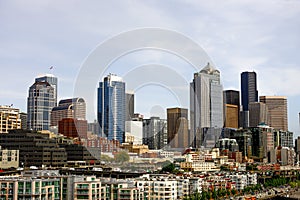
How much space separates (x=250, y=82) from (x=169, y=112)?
3322 cm

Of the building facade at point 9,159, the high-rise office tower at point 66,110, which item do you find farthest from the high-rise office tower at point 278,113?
the building facade at point 9,159

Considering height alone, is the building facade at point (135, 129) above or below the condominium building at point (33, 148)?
above

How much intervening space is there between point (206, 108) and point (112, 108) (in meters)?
10.7

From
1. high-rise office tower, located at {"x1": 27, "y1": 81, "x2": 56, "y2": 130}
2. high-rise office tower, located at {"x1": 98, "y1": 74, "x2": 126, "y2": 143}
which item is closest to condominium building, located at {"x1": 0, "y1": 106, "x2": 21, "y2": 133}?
high-rise office tower, located at {"x1": 98, "y1": 74, "x2": 126, "y2": 143}

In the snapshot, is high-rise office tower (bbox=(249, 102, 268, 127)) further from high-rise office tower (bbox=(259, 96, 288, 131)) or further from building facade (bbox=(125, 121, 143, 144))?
building facade (bbox=(125, 121, 143, 144))

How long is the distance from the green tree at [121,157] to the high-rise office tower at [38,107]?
19.5 metres

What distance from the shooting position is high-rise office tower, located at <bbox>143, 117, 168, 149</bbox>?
52.3 meters

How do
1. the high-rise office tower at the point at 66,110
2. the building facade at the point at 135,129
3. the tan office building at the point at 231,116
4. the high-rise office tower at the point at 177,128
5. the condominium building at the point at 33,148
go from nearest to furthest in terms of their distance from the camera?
1. the condominium building at the point at 33,148
2. the high-rise office tower at the point at 177,128
3. the high-rise office tower at the point at 66,110
4. the building facade at the point at 135,129
5. the tan office building at the point at 231,116

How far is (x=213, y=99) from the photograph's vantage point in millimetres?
51281

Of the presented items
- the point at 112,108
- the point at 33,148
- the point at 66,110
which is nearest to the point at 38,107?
the point at 66,110

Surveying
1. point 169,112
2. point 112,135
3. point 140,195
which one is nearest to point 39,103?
point 112,135

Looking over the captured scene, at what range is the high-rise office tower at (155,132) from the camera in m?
52.3

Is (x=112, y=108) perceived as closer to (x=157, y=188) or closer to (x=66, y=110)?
(x=66, y=110)

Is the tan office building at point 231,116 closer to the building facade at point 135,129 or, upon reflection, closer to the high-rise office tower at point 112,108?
the building facade at point 135,129
